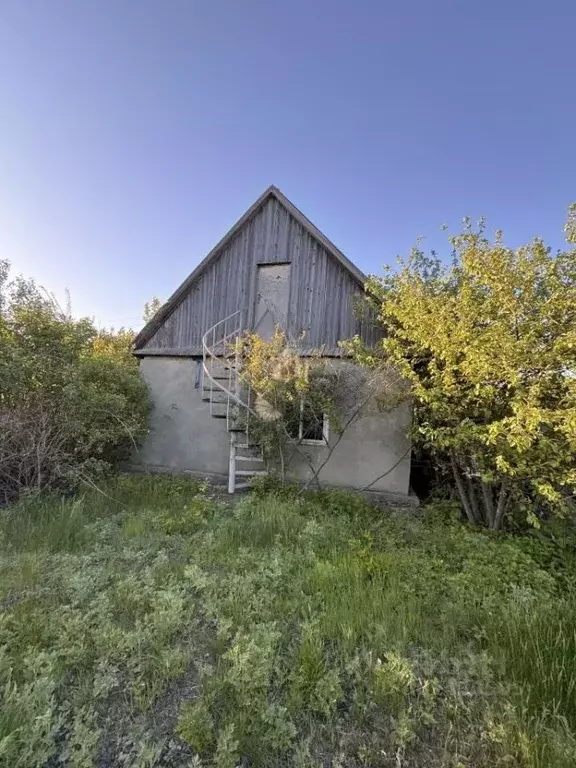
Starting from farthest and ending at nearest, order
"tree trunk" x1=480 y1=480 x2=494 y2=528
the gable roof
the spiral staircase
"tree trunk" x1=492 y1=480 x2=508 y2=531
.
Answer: the gable roof
the spiral staircase
"tree trunk" x1=480 y1=480 x2=494 y2=528
"tree trunk" x1=492 y1=480 x2=508 y2=531

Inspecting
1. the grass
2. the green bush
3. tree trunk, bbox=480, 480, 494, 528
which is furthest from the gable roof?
the grass

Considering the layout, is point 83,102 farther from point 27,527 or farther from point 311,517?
point 311,517

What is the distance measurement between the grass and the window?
2.39 m

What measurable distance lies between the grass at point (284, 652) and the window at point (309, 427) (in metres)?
2.39

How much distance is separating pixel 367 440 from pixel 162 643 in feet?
17.2

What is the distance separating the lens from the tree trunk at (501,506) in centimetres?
497

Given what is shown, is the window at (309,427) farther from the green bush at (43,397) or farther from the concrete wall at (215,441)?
the green bush at (43,397)

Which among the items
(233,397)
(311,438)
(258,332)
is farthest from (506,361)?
(258,332)

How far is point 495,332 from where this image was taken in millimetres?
4102

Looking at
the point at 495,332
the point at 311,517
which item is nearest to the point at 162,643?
the point at 311,517

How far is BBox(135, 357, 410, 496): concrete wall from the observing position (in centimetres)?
686

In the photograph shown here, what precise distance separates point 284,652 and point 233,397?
4.40 meters

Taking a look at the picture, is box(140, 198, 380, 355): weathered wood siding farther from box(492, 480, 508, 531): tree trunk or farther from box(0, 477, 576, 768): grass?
box(0, 477, 576, 768): grass

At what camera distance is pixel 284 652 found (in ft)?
8.14
